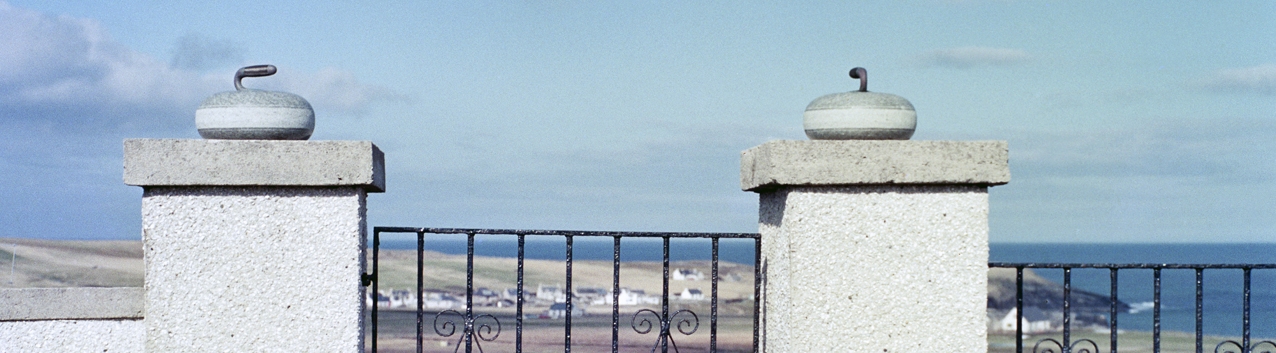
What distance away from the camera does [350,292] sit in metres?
4.56

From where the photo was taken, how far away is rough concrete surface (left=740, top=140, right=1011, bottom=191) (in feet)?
14.8

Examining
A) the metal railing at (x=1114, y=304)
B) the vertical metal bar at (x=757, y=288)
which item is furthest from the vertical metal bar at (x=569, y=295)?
the metal railing at (x=1114, y=304)

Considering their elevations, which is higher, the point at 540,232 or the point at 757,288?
the point at 540,232

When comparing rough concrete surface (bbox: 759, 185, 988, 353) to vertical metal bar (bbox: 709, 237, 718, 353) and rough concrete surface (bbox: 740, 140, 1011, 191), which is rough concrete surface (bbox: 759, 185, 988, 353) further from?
vertical metal bar (bbox: 709, 237, 718, 353)

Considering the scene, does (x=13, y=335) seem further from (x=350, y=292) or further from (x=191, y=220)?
(x=350, y=292)

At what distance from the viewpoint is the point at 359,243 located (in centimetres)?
458

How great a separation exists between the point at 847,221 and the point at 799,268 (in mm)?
309

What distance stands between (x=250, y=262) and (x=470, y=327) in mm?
1107

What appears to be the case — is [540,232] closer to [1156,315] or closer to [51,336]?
[51,336]

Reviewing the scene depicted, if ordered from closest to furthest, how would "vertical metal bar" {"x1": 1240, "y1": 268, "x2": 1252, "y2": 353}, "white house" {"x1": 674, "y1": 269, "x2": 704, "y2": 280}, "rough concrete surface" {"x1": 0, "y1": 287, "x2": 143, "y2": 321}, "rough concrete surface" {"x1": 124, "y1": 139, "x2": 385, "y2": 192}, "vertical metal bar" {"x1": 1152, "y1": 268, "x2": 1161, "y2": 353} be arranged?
"rough concrete surface" {"x1": 124, "y1": 139, "x2": 385, "y2": 192} → "rough concrete surface" {"x1": 0, "y1": 287, "x2": 143, "y2": 321} → "vertical metal bar" {"x1": 1152, "y1": 268, "x2": 1161, "y2": 353} → "vertical metal bar" {"x1": 1240, "y1": 268, "x2": 1252, "y2": 353} → "white house" {"x1": 674, "y1": 269, "x2": 704, "y2": 280}

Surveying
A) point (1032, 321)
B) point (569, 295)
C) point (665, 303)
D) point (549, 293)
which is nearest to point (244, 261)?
point (569, 295)

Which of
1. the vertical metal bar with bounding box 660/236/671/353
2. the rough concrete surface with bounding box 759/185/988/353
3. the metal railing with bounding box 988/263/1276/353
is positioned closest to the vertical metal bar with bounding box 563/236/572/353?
the vertical metal bar with bounding box 660/236/671/353

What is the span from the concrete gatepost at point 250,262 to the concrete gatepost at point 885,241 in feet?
6.47

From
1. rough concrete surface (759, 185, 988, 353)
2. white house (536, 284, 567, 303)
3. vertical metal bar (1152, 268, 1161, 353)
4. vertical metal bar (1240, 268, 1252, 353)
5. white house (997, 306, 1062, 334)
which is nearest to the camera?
rough concrete surface (759, 185, 988, 353)
